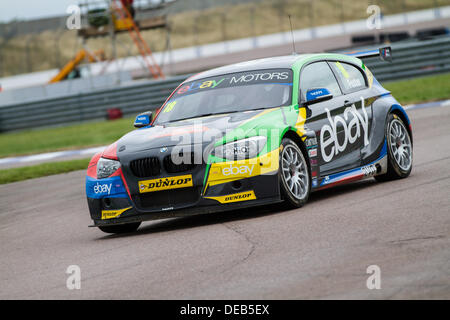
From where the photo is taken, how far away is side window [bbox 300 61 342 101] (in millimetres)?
8695

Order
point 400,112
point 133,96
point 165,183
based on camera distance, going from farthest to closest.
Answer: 1. point 133,96
2. point 400,112
3. point 165,183

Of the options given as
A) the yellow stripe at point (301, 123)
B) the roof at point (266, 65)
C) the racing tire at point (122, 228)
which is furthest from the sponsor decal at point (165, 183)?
the roof at point (266, 65)

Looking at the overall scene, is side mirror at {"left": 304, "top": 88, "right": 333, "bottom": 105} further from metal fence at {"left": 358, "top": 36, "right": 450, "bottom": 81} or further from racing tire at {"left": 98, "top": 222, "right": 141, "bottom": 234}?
metal fence at {"left": 358, "top": 36, "right": 450, "bottom": 81}

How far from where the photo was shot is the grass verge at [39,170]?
1532cm

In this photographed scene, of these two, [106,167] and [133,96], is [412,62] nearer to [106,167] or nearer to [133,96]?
[133,96]

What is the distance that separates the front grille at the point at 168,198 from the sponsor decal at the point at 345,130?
1555 millimetres

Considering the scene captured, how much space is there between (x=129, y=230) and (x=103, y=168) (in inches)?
30.9

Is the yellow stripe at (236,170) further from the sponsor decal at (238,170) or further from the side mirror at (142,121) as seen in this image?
the side mirror at (142,121)

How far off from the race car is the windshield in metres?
0.01

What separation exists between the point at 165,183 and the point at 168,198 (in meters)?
0.15

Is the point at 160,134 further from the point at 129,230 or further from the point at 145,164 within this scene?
the point at 129,230

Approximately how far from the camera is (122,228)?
324 inches

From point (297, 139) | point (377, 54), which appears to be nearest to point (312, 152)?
point (297, 139)

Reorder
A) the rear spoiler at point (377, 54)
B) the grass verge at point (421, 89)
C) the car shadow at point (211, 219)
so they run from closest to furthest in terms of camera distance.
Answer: the car shadow at point (211, 219)
the rear spoiler at point (377, 54)
the grass verge at point (421, 89)
